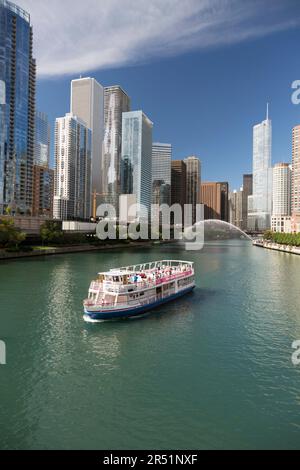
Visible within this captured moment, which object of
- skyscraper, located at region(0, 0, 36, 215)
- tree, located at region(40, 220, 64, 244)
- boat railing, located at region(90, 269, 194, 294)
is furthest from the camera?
skyscraper, located at region(0, 0, 36, 215)

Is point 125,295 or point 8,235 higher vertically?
point 8,235

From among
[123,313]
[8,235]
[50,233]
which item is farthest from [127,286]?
[50,233]

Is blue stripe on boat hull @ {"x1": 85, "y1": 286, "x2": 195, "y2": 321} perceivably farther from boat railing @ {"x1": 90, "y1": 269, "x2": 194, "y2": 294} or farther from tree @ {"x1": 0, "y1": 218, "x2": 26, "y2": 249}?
tree @ {"x1": 0, "y1": 218, "x2": 26, "y2": 249}

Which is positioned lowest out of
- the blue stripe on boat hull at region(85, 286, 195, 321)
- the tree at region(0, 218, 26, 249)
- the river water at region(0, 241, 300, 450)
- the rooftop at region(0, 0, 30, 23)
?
the river water at region(0, 241, 300, 450)

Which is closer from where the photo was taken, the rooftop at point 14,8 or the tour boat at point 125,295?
the tour boat at point 125,295

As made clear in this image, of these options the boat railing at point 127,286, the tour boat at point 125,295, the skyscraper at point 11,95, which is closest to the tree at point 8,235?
the tour boat at point 125,295

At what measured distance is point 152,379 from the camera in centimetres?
2370

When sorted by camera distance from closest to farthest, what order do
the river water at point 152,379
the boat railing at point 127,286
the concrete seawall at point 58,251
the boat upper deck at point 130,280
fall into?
the river water at point 152,379 < the boat railing at point 127,286 < the boat upper deck at point 130,280 < the concrete seawall at point 58,251

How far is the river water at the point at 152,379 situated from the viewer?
17750 mm

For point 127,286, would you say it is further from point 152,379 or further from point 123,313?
point 152,379

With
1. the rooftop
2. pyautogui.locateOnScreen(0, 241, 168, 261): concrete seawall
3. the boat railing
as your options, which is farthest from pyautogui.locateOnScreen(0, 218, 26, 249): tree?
the rooftop

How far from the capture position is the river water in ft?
58.2

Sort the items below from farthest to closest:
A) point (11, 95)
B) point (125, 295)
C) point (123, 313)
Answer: point (11, 95) → point (125, 295) → point (123, 313)

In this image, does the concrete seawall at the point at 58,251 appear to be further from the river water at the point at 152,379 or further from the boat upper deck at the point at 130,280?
the boat upper deck at the point at 130,280
